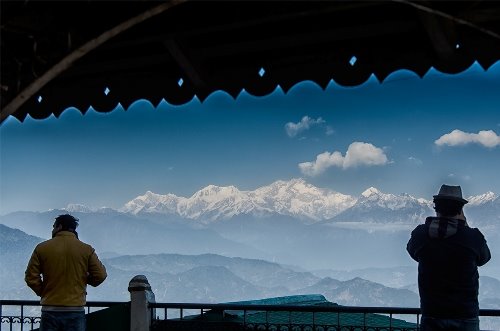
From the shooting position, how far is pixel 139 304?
8.71 metres

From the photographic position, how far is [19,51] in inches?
122

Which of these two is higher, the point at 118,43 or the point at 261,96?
the point at 118,43

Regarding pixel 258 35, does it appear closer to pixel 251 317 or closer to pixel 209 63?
pixel 209 63

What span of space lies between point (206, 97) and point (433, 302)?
2189 mm

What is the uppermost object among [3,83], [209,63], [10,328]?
[209,63]

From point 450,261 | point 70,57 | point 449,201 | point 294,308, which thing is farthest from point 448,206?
point 70,57

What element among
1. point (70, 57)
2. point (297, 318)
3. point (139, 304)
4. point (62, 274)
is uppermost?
point (70, 57)

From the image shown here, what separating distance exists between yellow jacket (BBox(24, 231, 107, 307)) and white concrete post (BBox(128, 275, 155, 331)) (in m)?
1.96

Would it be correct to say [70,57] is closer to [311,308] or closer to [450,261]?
[450,261]

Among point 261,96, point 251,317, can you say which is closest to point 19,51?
point 261,96

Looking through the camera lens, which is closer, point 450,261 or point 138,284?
point 450,261

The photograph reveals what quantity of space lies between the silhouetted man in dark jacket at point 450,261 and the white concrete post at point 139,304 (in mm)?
4186

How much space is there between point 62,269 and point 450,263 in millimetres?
3366

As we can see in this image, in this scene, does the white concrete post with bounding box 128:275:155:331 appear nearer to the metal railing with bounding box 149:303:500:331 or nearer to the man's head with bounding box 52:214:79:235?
the metal railing with bounding box 149:303:500:331
